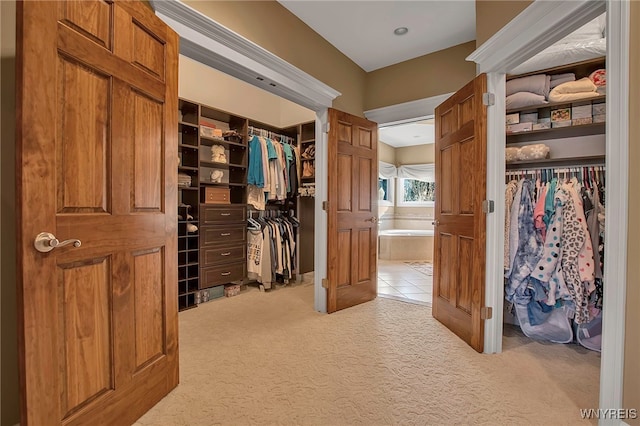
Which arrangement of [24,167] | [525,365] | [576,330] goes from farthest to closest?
1. [576,330]
2. [525,365]
3. [24,167]

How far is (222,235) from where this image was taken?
138 inches

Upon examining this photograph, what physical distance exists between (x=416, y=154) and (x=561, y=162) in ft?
17.7

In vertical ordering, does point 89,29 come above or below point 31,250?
above

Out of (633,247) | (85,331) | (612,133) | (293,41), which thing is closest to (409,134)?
(293,41)

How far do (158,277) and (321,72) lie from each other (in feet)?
7.97

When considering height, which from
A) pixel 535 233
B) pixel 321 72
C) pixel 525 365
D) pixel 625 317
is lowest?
pixel 525 365

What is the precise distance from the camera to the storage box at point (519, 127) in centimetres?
235

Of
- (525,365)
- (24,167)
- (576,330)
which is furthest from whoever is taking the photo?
(576,330)

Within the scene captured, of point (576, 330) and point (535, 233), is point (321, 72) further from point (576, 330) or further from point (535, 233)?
point (576, 330)

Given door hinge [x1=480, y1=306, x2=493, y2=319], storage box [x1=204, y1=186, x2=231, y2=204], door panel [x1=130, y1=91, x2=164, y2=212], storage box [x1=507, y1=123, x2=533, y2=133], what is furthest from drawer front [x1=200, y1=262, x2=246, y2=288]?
storage box [x1=507, y1=123, x2=533, y2=133]

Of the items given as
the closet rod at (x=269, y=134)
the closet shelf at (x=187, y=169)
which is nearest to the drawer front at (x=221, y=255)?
the closet shelf at (x=187, y=169)

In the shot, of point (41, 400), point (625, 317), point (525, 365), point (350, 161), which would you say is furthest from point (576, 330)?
point (41, 400)

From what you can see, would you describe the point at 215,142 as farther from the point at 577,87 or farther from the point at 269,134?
the point at 577,87

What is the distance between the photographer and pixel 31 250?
1.00m
